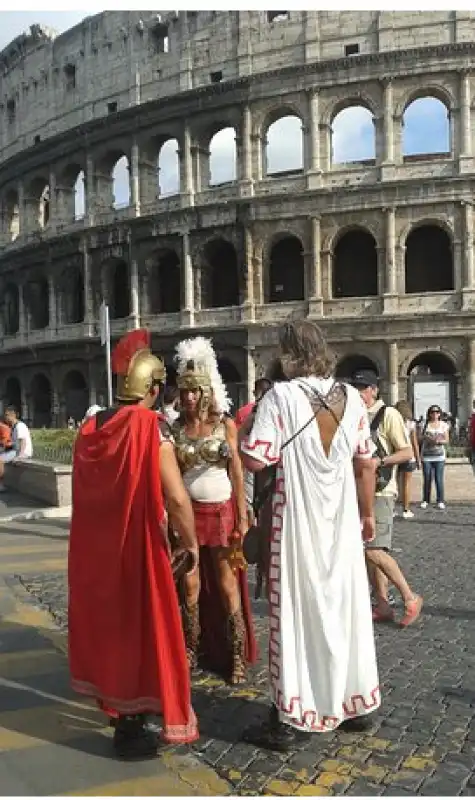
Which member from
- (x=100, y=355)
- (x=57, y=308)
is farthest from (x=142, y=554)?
(x=57, y=308)

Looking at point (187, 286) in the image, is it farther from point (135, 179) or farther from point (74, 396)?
point (74, 396)

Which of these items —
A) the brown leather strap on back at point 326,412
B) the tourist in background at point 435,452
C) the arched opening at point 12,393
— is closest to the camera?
the brown leather strap on back at point 326,412

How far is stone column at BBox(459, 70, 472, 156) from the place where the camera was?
925 inches

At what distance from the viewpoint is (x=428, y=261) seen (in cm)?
2502

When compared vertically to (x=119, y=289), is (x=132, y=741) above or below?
below

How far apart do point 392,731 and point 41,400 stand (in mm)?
30211

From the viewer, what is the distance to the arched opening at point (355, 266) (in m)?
25.5

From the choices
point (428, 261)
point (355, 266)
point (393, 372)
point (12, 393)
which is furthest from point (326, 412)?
point (12, 393)

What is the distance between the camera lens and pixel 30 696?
444cm

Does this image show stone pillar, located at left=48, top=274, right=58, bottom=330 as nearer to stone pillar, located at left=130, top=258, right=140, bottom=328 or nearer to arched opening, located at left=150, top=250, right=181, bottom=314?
stone pillar, located at left=130, top=258, right=140, bottom=328

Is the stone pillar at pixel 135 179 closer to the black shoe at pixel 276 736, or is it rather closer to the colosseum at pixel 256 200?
the colosseum at pixel 256 200

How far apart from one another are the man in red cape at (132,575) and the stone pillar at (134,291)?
24415 mm

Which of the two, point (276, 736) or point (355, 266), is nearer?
point (276, 736)

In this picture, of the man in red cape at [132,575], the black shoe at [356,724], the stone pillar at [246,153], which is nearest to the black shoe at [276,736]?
the black shoe at [356,724]
